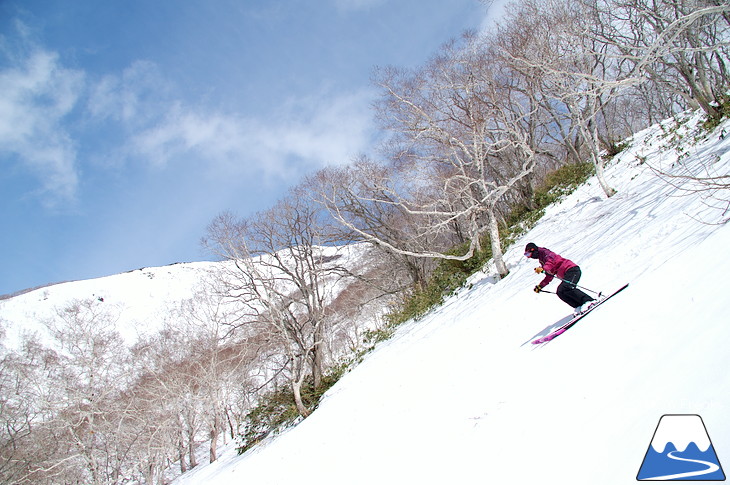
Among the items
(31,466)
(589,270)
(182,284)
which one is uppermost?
(182,284)

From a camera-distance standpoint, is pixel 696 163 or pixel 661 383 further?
pixel 696 163

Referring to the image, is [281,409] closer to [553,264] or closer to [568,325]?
[553,264]

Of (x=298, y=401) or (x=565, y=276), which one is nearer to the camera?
(x=565, y=276)

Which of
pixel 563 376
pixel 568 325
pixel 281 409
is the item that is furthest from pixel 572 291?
pixel 281 409

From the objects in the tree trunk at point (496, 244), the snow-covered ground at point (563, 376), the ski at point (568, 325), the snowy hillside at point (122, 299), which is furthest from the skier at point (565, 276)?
the snowy hillside at point (122, 299)

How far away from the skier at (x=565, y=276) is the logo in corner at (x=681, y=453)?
3.75 metres

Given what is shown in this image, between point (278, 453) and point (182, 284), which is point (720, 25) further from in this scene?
point (182, 284)

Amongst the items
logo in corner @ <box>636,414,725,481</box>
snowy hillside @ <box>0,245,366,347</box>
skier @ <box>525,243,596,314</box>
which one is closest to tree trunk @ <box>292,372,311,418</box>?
skier @ <box>525,243,596,314</box>

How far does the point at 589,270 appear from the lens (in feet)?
23.5

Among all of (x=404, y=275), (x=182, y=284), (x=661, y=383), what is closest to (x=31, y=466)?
(x=404, y=275)

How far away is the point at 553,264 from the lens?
6.46 m

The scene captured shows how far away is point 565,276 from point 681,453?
442 cm

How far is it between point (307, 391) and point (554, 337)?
11164 mm

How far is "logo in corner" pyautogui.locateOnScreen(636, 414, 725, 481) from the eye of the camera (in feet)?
6.26
